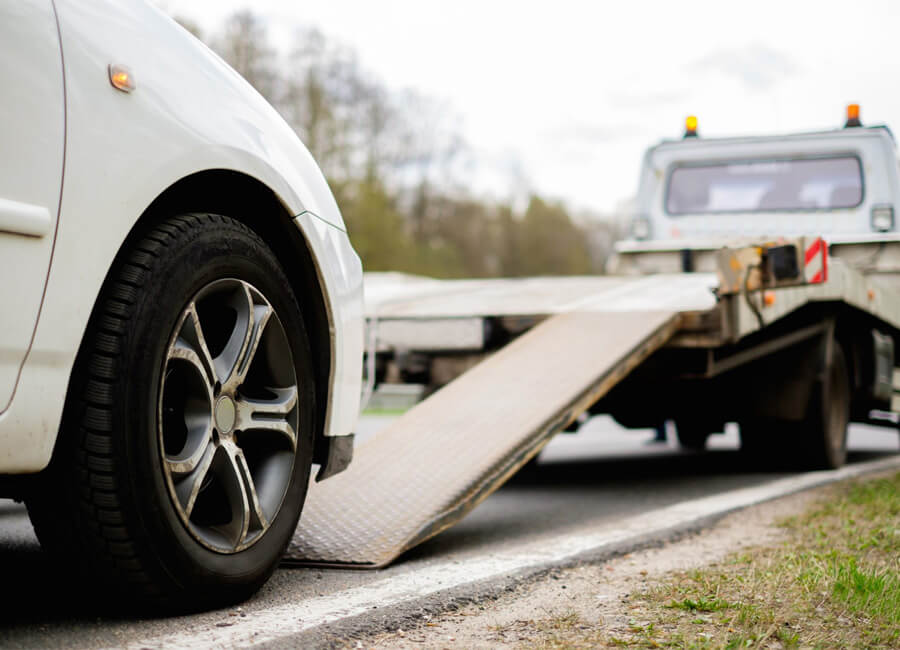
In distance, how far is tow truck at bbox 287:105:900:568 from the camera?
381 centimetres

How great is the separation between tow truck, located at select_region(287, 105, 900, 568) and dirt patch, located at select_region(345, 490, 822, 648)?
52cm

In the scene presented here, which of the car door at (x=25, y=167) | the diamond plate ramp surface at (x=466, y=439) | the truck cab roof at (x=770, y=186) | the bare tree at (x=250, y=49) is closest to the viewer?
the car door at (x=25, y=167)

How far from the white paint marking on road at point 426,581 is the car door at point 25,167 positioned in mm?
729

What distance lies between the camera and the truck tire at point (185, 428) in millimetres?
2176

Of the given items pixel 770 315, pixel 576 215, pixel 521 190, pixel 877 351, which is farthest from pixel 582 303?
pixel 576 215

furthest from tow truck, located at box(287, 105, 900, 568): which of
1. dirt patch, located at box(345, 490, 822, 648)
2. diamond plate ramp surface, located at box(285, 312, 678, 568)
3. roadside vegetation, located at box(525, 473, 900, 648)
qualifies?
roadside vegetation, located at box(525, 473, 900, 648)

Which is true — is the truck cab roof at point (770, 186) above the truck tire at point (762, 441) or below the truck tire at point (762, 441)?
above

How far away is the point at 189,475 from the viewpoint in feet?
7.88

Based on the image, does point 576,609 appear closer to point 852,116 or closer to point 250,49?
point 852,116

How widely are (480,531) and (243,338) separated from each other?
196 centimetres

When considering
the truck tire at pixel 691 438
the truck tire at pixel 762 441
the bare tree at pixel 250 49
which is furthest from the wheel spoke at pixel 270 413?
the bare tree at pixel 250 49

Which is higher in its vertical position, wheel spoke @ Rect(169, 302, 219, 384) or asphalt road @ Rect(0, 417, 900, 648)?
wheel spoke @ Rect(169, 302, 219, 384)

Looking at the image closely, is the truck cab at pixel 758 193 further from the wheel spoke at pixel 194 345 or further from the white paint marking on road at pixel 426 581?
the wheel spoke at pixel 194 345

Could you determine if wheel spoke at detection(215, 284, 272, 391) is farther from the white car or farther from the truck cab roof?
the truck cab roof
